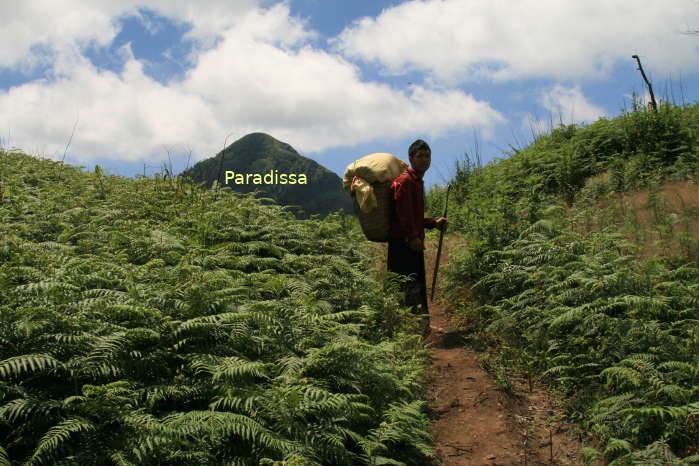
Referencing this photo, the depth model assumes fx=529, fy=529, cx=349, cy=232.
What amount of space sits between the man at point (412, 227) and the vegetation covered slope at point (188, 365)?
775 mm

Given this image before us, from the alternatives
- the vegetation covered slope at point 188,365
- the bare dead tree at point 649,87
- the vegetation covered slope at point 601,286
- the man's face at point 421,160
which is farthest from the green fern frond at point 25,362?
the bare dead tree at point 649,87

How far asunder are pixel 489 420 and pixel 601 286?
2155 mm

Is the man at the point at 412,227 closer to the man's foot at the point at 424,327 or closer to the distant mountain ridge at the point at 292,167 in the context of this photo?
the man's foot at the point at 424,327

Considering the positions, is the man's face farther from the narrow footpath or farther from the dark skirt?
the narrow footpath

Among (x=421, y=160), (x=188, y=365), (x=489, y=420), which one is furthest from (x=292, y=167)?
(x=188, y=365)

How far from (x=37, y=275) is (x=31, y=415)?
181 centimetres

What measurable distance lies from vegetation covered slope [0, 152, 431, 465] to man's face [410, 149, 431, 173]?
183cm

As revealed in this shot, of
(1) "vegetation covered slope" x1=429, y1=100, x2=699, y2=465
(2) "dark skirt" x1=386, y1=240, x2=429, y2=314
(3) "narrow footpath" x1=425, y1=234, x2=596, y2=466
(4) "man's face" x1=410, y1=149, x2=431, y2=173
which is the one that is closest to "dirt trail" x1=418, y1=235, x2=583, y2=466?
(3) "narrow footpath" x1=425, y1=234, x2=596, y2=466

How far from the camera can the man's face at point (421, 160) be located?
7617 mm

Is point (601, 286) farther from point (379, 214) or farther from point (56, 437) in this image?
point (56, 437)

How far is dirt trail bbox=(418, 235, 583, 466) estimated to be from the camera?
16.1ft

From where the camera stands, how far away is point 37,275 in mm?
5121

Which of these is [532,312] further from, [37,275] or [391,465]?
[37,275]

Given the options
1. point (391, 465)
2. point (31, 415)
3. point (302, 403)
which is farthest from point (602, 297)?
point (31, 415)
